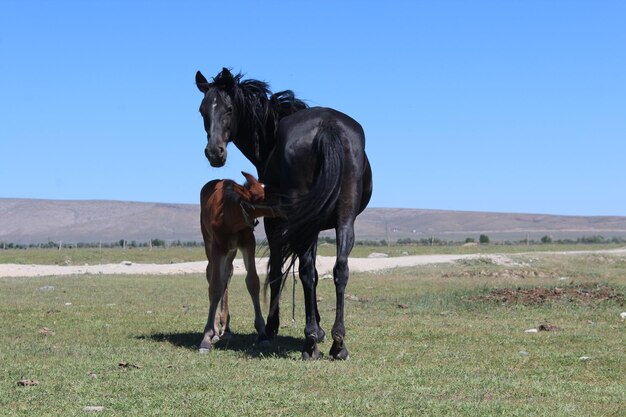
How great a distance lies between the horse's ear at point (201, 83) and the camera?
11.5m

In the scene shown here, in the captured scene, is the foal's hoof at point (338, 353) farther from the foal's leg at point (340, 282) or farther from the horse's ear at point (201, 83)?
the horse's ear at point (201, 83)

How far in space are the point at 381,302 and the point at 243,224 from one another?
8.10 metres

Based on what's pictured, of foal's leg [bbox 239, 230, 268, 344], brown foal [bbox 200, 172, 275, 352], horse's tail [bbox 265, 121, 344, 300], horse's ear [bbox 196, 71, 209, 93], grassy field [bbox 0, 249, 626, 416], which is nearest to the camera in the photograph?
grassy field [bbox 0, 249, 626, 416]

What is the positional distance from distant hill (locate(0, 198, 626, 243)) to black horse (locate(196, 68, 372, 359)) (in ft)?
485

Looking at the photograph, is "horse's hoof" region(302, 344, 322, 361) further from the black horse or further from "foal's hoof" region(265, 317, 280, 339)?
"foal's hoof" region(265, 317, 280, 339)

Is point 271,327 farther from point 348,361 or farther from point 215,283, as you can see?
point 348,361

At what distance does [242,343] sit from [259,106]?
10.3 feet

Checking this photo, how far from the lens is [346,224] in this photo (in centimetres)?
1056

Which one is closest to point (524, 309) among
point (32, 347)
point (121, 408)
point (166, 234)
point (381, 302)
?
point (381, 302)

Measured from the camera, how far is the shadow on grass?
11223mm

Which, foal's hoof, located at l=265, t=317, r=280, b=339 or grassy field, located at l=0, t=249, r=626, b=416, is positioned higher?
foal's hoof, located at l=265, t=317, r=280, b=339

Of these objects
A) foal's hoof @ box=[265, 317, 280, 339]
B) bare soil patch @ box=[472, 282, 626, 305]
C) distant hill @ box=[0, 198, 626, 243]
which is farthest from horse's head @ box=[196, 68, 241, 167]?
distant hill @ box=[0, 198, 626, 243]

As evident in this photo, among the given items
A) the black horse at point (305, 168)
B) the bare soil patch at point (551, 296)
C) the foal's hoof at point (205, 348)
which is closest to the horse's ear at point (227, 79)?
the black horse at point (305, 168)

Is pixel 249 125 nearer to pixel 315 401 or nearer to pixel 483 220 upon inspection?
pixel 315 401
